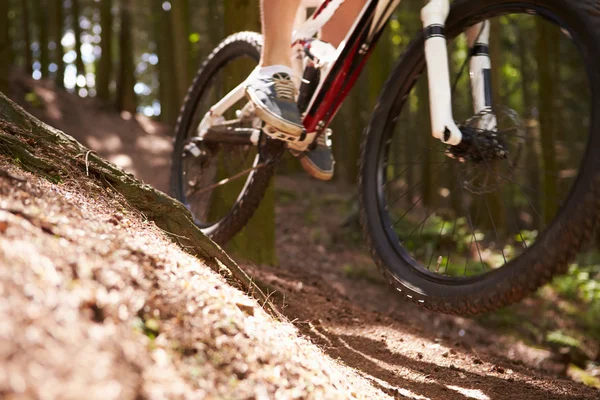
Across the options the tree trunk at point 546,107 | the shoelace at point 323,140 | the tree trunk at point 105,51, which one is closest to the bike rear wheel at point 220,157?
the shoelace at point 323,140

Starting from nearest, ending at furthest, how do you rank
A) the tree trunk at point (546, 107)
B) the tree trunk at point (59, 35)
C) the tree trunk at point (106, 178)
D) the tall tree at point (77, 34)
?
the tree trunk at point (106, 178), the tree trunk at point (546, 107), the tree trunk at point (59, 35), the tall tree at point (77, 34)

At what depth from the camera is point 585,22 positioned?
192cm

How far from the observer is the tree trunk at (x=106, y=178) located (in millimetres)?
2225

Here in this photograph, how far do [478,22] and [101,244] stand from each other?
1823 millimetres

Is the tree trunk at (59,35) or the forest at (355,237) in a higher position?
the tree trunk at (59,35)

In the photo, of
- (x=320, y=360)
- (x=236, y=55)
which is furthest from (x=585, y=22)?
(x=236, y=55)

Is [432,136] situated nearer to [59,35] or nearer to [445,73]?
[445,73]

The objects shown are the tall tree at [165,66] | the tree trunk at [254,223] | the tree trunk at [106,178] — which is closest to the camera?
the tree trunk at [106,178]

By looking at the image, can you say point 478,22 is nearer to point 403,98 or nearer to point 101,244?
point 403,98

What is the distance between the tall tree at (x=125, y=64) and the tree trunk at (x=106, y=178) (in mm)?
12721

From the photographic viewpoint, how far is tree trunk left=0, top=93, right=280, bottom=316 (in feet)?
7.30

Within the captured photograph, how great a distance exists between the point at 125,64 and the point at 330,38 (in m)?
12.3

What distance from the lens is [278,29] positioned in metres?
2.98

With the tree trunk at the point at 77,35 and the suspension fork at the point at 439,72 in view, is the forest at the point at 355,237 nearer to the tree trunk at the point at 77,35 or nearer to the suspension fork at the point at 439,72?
the tree trunk at the point at 77,35
